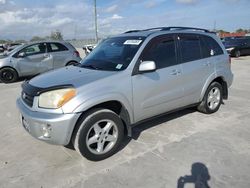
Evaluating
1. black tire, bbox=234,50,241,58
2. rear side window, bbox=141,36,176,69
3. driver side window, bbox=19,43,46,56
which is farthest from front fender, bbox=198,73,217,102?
black tire, bbox=234,50,241,58

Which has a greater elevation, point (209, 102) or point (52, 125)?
point (52, 125)

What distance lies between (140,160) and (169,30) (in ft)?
7.91

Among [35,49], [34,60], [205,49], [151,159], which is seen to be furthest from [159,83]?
[35,49]

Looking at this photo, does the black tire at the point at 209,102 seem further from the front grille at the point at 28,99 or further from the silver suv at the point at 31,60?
the silver suv at the point at 31,60

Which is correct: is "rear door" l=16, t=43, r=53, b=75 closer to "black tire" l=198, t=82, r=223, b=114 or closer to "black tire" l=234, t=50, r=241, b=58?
"black tire" l=198, t=82, r=223, b=114

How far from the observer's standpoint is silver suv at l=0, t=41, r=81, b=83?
35.5ft

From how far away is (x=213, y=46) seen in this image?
5.55 meters

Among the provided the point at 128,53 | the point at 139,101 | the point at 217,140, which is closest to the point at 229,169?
the point at 217,140

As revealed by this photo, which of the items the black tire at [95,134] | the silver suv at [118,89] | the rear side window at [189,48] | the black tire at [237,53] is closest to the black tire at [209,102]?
the silver suv at [118,89]

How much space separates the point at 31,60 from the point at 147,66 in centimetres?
820

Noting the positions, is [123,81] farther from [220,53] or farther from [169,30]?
[220,53]

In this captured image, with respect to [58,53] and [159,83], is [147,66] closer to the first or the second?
[159,83]

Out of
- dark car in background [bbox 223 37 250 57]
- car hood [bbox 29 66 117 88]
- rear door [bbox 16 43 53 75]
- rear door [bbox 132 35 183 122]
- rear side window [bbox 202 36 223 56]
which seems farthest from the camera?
dark car in background [bbox 223 37 250 57]

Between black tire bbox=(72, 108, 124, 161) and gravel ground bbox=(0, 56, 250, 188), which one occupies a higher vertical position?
black tire bbox=(72, 108, 124, 161)
